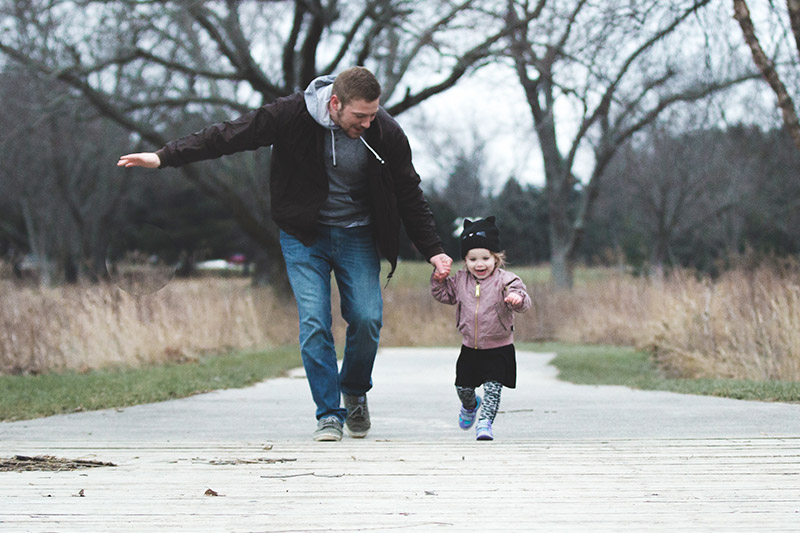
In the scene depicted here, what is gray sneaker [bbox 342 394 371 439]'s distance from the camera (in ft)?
17.4

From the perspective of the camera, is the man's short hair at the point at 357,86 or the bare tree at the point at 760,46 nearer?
the man's short hair at the point at 357,86

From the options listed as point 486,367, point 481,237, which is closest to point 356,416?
point 486,367

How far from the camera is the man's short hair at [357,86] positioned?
4793mm

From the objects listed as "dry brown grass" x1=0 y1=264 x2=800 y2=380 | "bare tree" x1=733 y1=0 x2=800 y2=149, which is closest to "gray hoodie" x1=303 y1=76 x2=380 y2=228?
"dry brown grass" x1=0 y1=264 x2=800 y2=380

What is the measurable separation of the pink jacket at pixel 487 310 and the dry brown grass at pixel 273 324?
14.4 ft

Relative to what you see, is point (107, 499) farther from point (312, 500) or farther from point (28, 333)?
point (28, 333)

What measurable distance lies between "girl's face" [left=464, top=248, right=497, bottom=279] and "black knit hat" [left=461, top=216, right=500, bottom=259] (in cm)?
3

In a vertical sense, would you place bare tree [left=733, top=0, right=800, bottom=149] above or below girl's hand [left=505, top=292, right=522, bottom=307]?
above

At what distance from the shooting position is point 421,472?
409 cm

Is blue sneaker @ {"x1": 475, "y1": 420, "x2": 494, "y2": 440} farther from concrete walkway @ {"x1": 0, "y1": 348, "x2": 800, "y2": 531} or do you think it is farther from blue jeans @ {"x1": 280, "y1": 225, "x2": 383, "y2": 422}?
blue jeans @ {"x1": 280, "y1": 225, "x2": 383, "y2": 422}

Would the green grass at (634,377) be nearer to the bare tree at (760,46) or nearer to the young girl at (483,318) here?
the young girl at (483,318)

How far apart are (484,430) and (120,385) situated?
424cm

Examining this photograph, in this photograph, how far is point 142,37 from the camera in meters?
19.0

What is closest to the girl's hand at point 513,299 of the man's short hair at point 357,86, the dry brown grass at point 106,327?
the man's short hair at point 357,86
